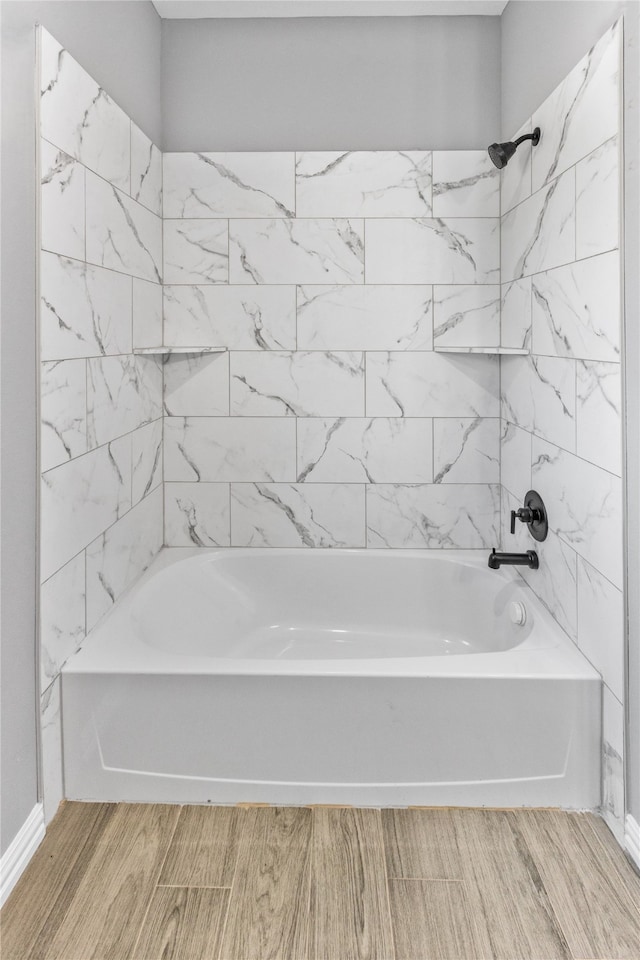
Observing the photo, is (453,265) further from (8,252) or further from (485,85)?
(8,252)

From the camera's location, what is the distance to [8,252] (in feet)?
5.68

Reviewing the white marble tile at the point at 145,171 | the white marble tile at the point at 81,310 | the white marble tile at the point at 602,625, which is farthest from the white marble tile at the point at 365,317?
the white marble tile at the point at 602,625

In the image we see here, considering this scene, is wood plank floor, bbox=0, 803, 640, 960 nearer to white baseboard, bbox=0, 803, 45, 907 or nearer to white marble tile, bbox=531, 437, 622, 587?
white baseboard, bbox=0, 803, 45, 907

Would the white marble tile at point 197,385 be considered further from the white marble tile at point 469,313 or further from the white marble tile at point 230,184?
the white marble tile at point 469,313

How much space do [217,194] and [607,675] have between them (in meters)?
2.31

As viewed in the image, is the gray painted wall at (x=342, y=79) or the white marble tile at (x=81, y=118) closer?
the white marble tile at (x=81, y=118)

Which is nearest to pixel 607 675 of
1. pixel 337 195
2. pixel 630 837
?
pixel 630 837

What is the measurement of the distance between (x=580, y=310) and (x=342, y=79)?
5.23 feet

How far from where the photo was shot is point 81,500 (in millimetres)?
2229

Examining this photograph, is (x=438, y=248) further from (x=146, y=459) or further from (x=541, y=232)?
(x=146, y=459)

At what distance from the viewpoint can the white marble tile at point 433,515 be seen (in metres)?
3.22

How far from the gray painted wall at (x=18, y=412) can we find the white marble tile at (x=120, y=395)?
1.49ft

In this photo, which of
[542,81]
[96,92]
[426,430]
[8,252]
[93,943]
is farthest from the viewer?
[426,430]

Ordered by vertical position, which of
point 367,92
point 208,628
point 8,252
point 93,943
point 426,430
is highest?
point 367,92
